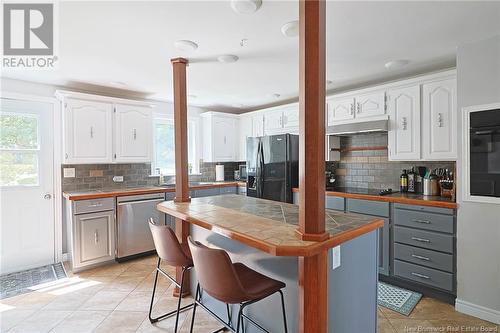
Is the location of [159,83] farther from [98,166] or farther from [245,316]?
[245,316]

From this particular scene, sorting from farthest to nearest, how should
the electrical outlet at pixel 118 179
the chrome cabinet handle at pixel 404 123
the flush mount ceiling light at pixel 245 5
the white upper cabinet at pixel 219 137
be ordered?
1. the white upper cabinet at pixel 219 137
2. the electrical outlet at pixel 118 179
3. the chrome cabinet handle at pixel 404 123
4. the flush mount ceiling light at pixel 245 5

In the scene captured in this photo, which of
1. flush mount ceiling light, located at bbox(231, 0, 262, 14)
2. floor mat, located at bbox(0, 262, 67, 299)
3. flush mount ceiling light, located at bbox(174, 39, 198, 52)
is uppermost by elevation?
flush mount ceiling light, located at bbox(174, 39, 198, 52)

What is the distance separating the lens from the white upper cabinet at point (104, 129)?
337cm

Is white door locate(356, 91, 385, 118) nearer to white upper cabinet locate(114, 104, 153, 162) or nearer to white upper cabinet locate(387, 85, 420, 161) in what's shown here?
white upper cabinet locate(387, 85, 420, 161)

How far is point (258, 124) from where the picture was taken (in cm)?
478

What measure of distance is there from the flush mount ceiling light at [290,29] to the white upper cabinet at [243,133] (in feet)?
9.41

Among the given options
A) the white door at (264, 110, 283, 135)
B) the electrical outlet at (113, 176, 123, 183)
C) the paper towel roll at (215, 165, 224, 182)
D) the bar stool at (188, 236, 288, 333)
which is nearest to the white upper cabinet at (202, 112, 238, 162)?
the paper towel roll at (215, 165, 224, 182)

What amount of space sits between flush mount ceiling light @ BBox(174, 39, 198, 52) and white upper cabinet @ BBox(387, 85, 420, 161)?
2.25 metres

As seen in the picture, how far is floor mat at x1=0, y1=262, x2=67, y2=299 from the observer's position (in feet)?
9.10

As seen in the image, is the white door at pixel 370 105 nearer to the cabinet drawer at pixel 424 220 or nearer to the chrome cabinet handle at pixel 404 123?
the chrome cabinet handle at pixel 404 123

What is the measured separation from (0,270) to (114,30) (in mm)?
3131

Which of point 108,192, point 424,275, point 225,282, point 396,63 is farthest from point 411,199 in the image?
point 108,192

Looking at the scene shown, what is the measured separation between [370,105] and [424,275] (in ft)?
6.37

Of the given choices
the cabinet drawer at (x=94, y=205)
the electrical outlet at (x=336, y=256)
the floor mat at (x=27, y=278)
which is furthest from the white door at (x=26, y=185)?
the electrical outlet at (x=336, y=256)
